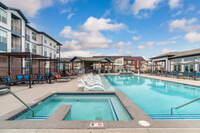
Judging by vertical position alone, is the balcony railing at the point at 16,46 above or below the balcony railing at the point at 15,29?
below

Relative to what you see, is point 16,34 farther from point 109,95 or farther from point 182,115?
point 182,115

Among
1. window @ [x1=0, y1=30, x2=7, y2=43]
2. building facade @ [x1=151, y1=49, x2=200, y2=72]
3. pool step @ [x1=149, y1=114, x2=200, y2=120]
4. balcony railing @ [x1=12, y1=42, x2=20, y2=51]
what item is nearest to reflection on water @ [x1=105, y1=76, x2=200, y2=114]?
pool step @ [x1=149, y1=114, x2=200, y2=120]

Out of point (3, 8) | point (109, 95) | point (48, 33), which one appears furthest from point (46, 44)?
point (109, 95)

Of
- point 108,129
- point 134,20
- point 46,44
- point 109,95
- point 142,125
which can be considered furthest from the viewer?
point 46,44

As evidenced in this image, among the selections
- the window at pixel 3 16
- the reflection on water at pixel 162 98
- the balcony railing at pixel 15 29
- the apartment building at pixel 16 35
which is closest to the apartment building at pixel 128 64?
the apartment building at pixel 16 35

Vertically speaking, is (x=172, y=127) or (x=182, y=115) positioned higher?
(x=172, y=127)

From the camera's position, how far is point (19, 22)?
16.9 meters

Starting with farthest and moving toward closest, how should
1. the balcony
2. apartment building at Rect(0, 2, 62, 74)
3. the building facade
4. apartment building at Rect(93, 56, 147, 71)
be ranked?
apartment building at Rect(93, 56, 147, 71) < the building facade < the balcony < apartment building at Rect(0, 2, 62, 74)

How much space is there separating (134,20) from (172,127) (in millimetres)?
23696

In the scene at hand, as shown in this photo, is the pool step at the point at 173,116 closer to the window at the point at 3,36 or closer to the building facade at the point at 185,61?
the building facade at the point at 185,61

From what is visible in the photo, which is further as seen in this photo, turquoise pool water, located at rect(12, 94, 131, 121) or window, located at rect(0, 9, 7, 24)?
window, located at rect(0, 9, 7, 24)

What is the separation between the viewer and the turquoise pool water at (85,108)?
4066mm

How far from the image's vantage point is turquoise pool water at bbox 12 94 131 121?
160 inches

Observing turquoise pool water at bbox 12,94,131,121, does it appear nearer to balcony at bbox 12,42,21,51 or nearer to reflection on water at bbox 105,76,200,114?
reflection on water at bbox 105,76,200,114
